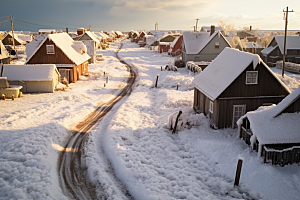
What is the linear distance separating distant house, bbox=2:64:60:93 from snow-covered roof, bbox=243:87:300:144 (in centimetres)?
2489

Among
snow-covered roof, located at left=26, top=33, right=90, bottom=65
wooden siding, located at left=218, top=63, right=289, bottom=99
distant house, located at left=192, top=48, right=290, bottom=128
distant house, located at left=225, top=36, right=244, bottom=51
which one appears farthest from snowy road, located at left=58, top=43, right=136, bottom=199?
distant house, located at left=225, top=36, right=244, bottom=51

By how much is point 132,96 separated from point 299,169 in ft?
64.3

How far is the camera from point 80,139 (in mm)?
18641

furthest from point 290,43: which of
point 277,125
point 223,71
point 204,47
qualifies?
point 277,125

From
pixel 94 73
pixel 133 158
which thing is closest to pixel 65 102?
pixel 133 158

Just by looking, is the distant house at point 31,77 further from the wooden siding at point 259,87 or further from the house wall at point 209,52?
the house wall at point 209,52

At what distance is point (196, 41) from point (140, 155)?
4238 centimetres

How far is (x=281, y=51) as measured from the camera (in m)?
50.8

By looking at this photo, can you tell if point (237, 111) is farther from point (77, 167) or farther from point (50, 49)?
point (50, 49)

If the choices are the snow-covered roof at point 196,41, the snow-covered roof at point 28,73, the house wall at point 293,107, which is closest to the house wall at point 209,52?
the snow-covered roof at point 196,41

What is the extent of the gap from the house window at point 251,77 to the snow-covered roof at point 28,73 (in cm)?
2329

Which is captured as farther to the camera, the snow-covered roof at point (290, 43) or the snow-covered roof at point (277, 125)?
the snow-covered roof at point (290, 43)

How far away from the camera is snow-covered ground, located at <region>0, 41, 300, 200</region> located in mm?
12531

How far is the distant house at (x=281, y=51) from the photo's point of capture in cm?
5122
